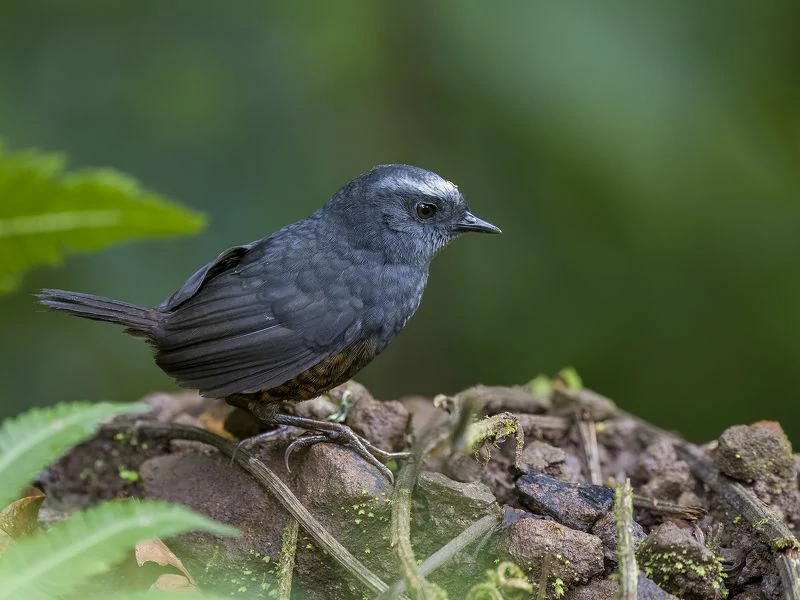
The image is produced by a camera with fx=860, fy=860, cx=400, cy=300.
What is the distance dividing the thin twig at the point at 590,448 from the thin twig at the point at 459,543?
680mm

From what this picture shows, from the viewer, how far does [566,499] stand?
78.3 inches

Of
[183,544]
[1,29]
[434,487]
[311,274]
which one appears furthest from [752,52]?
[1,29]

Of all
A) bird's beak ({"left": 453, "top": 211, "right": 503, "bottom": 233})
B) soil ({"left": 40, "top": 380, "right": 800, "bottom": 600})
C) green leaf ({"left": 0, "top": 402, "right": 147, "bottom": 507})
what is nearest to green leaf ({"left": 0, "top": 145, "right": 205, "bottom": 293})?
green leaf ({"left": 0, "top": 402, "right": 147, "bottom": 507})

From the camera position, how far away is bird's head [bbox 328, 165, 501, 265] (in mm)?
3197

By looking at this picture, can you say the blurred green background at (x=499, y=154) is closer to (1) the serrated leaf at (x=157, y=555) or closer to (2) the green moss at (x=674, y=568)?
(2) the green moss at (x=674, y=568)

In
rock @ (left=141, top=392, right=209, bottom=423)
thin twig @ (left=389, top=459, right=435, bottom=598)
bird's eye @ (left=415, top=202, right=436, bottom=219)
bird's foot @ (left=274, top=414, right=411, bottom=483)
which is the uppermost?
bird's eye @ (left=415, top=202, right=436, bottom=219)

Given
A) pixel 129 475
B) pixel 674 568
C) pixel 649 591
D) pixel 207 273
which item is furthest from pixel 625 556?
pixel 207 273

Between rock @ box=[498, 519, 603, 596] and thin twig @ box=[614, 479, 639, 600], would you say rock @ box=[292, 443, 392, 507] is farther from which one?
thin twig @ box=[614, 479, 639, 600]

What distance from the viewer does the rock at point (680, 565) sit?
1815mm

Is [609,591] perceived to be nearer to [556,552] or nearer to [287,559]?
[556,552]

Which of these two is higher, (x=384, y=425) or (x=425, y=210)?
(x=425, y=210)

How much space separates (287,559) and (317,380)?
88 centimetres

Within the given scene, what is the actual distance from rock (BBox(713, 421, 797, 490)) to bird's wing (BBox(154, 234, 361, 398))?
1.23 m

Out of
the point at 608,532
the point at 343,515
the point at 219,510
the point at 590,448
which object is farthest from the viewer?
the point at 590,448
